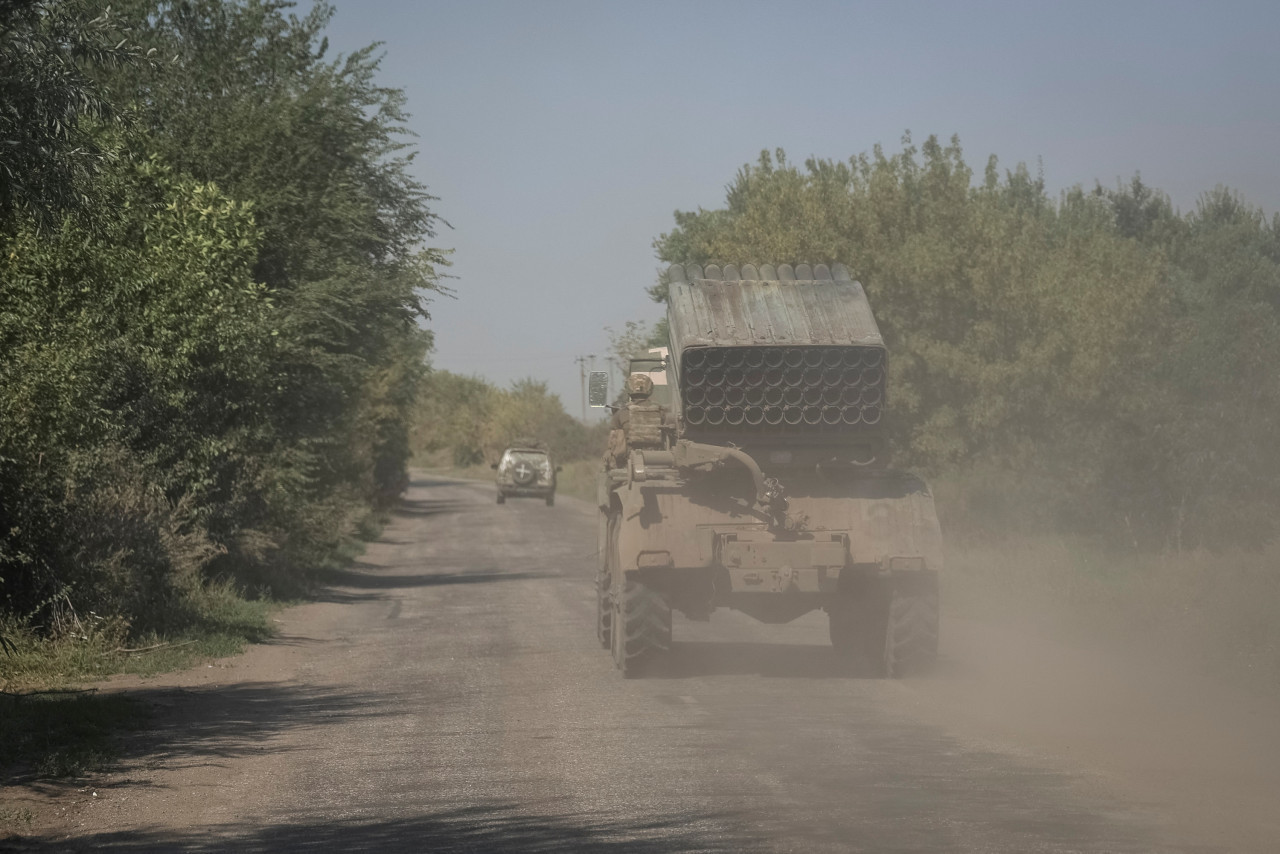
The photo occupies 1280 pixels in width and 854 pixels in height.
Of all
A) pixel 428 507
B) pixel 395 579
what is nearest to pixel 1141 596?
pixel 395 579

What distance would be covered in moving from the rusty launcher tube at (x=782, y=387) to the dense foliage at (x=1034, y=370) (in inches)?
546

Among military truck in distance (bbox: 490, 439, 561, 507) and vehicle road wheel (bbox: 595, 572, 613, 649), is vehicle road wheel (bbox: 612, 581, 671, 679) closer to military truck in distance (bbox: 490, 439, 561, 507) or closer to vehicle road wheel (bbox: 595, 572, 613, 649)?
vehicle road wheel (bbox: 595, 572, 613, 649)

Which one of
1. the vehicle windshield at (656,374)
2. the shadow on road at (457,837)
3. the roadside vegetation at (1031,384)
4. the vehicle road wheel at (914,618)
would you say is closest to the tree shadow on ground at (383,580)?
the roadside vegetation at (1031,384)

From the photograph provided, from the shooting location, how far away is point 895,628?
14.1 m

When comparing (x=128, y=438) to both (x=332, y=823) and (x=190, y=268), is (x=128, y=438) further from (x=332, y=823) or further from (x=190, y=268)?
(x=332, y=823)

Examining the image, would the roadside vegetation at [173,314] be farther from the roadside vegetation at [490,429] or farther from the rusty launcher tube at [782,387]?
the roadside vegetation at [490,429]

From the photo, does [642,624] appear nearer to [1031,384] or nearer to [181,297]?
[181,297]

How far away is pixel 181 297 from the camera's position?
18.9 meters

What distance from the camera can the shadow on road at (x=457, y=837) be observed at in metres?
7.41

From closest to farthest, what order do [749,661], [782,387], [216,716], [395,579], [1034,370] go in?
[216,716]
[782,387]
[749,661]
[1034,370]
[395,579]

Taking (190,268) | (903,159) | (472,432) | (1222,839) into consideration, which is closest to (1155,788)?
(1222,839)

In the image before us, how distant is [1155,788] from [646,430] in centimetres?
695

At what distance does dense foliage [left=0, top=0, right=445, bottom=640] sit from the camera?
14031mm

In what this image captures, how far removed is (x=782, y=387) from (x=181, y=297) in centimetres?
877
